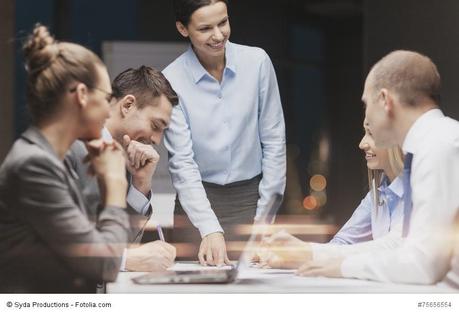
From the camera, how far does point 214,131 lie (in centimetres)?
293

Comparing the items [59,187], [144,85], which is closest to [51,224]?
[59,187]

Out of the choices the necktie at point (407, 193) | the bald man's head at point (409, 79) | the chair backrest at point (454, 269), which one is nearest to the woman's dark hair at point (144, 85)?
the bald man's head at point (409, 79)

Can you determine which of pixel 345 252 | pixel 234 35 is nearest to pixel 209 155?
pixel 234 35

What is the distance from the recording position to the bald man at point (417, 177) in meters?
2.15

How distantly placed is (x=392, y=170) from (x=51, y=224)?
1180 millimetres

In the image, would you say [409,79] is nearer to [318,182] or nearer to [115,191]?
[318,182]

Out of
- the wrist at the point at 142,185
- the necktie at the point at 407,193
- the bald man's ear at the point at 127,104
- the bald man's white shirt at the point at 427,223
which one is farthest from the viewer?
the bald man's ear at the point at 127,104

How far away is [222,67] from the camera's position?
9.57 ft

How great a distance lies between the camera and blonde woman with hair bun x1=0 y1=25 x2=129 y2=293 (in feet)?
7.13

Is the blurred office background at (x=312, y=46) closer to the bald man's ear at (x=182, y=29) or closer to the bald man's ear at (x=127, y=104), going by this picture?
the bald man's ear at (x=182, y=29)

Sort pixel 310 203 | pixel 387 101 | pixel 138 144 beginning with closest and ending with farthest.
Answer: pixel 387 101 → pixel 138 144 → pixel 310 203

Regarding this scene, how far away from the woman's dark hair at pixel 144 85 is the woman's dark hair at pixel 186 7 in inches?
9.1

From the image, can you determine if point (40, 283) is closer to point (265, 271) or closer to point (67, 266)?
point (67, 266)

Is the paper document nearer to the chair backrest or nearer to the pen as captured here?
the pen
